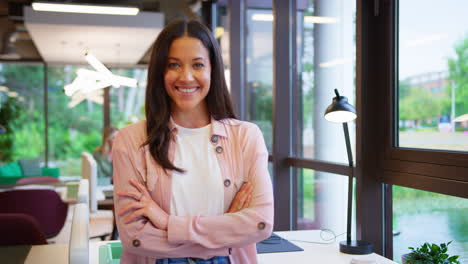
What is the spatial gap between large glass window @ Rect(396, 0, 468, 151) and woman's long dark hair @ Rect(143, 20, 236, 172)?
117 centimetres

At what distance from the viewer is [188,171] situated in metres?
1.63

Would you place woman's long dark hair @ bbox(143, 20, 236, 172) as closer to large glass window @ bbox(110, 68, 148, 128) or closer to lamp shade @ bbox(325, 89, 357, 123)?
lamp shade @ bbox(325, 89, 357, 123)

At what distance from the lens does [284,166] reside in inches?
178

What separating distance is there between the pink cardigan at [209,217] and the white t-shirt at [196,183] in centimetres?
2

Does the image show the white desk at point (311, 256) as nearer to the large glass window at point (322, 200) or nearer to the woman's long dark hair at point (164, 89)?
the large glass window at point (322, 200)

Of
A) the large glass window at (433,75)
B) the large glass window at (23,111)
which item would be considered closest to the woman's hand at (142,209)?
the large glass window at (433,75)

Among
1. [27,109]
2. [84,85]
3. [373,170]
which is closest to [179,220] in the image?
[373,170]

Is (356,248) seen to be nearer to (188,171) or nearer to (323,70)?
(188,171)

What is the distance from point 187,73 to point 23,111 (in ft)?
36.5

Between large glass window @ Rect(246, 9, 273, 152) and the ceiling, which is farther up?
the ceiling

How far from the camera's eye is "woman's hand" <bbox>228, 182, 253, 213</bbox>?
1658 mm

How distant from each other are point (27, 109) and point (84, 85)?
848cm

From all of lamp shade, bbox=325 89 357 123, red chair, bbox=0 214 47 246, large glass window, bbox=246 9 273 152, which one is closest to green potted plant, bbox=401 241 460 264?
lamp shade, bbox=325 89 357 123

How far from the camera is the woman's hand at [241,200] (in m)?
1.66
